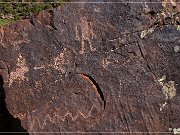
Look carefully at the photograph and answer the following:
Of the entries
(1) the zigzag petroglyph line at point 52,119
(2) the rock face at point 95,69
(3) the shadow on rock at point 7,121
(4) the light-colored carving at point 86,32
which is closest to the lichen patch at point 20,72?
(2) the rock face at point 95,69

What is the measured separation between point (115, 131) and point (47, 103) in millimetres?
1205

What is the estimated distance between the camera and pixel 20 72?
22.3 ft

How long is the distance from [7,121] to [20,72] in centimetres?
101

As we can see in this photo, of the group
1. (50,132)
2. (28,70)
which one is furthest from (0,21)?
(50,132)

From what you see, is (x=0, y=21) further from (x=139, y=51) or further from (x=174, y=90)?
(x=174, y=90)

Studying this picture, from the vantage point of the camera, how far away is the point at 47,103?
6664 millimetres

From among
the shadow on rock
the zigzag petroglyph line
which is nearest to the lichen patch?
the shadow on rock

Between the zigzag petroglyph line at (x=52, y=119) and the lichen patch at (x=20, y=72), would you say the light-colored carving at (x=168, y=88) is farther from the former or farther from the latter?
the lichen patch at (x=20, y=72)

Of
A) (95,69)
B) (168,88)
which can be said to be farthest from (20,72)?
(168,88)

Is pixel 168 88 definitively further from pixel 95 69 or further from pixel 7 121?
pixel 7 121

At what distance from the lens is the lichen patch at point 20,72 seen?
6758 millimetres

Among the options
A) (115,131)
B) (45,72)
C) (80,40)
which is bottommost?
(115,131)

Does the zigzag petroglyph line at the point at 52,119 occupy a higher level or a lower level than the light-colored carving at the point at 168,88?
lower

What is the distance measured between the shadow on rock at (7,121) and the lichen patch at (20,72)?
0.66 ft
